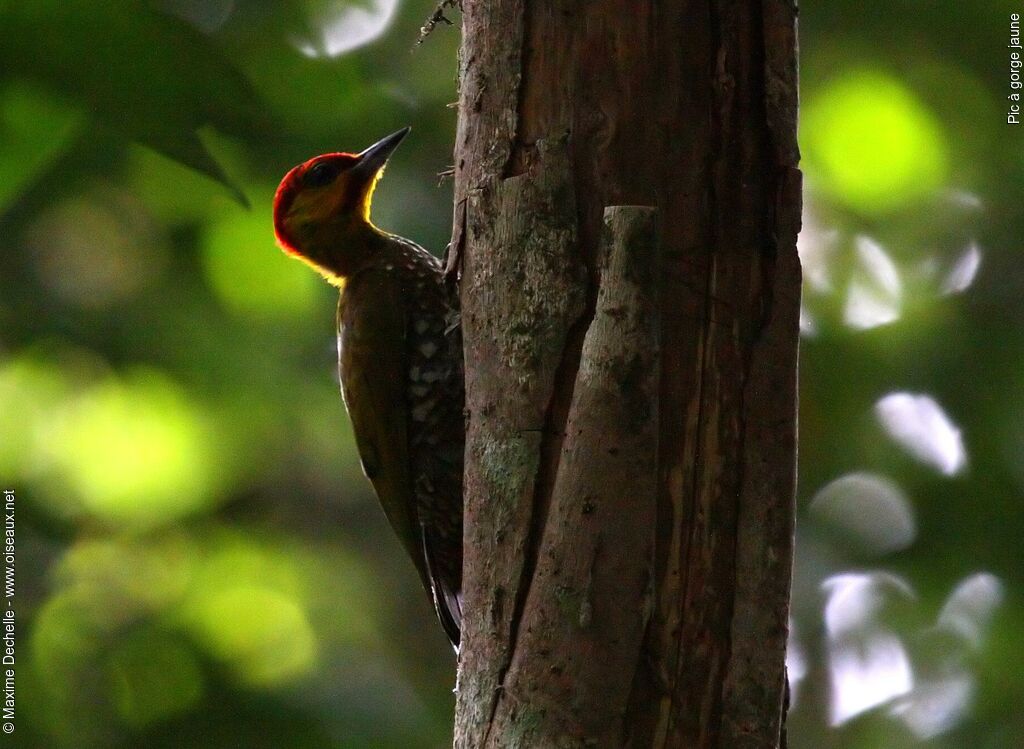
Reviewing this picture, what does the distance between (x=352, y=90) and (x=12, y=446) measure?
88.9 inches

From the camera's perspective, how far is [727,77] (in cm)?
193

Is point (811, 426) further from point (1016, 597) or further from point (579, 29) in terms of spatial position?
point (579, 29)

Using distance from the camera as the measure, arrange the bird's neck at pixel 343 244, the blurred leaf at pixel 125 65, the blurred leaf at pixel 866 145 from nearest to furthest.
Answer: the blurred leaf at pixel 125 65 < the bird's neck at pixel 343 244 < the blurred leaf at pixel 866 145

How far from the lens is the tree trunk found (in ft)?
5.71

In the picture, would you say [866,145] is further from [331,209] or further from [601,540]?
[601,540]

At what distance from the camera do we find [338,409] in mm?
5789

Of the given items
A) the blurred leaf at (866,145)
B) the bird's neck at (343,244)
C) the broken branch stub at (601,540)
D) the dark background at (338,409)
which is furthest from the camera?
the blurred leaf at (866,145)

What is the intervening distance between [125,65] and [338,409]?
114 inches

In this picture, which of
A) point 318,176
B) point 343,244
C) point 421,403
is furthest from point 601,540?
point 318,176

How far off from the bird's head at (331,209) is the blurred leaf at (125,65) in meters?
0.44

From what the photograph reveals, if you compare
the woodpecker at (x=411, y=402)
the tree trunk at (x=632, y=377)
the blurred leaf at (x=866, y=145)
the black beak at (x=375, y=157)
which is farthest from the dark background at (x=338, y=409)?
the tree trunk at (x=632, y=377)

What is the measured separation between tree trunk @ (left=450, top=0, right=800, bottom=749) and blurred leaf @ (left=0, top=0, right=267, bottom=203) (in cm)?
128

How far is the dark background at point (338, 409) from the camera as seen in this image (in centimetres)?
516

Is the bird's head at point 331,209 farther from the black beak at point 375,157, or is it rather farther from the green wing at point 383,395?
the green wing at point 383,395
